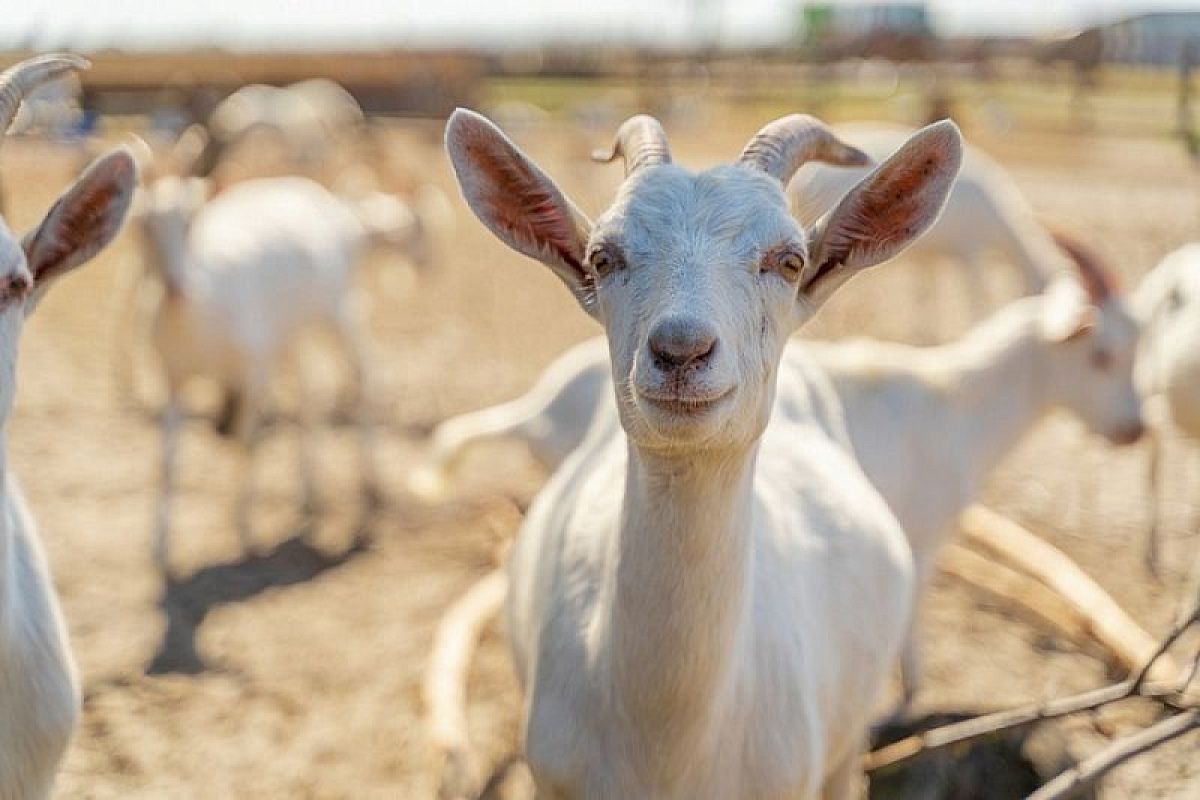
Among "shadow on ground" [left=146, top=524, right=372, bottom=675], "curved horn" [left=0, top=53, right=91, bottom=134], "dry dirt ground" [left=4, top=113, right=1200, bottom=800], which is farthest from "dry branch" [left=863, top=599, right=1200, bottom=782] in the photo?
"shadow on ground" [left=146, top=524, right=372, bottom=675]

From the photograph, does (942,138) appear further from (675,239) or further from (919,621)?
(919,621)

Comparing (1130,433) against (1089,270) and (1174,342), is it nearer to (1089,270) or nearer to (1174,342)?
(1174,342)

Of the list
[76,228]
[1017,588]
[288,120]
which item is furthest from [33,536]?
[288,120]

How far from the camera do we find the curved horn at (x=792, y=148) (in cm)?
282

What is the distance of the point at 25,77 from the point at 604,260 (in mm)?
1359

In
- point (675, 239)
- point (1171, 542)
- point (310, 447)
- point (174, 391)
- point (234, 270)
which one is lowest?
point (1171, 542)

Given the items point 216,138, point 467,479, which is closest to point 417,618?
point 467,479

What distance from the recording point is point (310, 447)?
22.9ft

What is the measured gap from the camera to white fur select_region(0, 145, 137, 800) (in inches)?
107

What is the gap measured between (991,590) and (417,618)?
93.0 inches

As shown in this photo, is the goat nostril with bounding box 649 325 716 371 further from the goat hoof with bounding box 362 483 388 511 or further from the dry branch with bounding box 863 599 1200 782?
the goat hoof with bounding box 362 483 388 511

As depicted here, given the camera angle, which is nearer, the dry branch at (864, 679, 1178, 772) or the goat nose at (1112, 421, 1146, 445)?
the dry branch at (864, 679, 1178, 772)

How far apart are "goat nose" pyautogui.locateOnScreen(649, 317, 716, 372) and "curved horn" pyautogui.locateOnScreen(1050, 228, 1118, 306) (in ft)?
12.0

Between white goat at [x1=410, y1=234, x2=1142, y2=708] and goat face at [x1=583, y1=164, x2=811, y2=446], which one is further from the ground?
goat face at [x1=583, y1=164, x2=811, y2=446]
